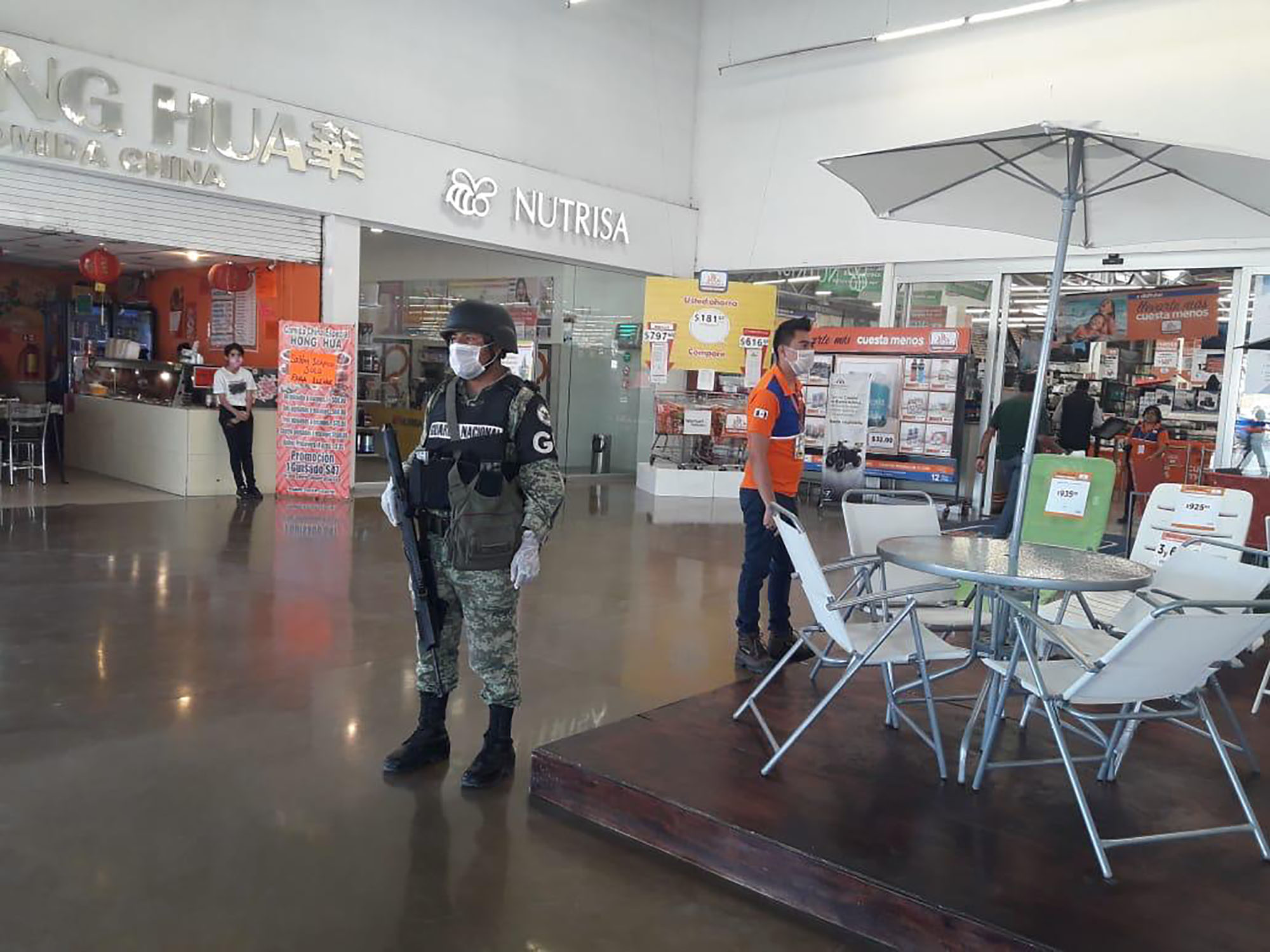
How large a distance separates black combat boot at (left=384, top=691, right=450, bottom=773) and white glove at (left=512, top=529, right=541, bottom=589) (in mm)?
546

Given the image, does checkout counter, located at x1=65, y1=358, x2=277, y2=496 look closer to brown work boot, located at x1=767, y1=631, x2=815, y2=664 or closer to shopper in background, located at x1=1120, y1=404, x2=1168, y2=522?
brown work boot, located at x1=767, y1=631, x2=815, y2=664

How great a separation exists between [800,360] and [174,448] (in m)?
6.83

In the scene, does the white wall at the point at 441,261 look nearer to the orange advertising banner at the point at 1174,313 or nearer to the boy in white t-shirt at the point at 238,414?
the boy in white t-shirt at the point at 238,414

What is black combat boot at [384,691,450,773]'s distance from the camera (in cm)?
315

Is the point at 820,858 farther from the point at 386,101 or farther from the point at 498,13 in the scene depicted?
the point at 498,13

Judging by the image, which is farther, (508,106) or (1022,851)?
(508,106)

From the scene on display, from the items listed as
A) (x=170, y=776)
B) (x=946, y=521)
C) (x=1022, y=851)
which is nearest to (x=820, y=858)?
(x=1022, y=851)

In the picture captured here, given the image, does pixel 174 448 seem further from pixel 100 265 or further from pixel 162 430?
pixel 100 265

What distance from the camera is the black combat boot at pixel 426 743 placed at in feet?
10.3

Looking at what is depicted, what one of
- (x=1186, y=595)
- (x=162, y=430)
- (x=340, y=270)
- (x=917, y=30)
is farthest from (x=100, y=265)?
(x=1186, y=595)

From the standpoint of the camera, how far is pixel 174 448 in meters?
8.98

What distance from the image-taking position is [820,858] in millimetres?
2463

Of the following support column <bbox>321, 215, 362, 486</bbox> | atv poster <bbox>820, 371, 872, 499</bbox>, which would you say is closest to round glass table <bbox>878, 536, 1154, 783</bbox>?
atv poster <bbox>820, 371, 872, 499</bbox>

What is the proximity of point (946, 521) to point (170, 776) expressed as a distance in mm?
8060
